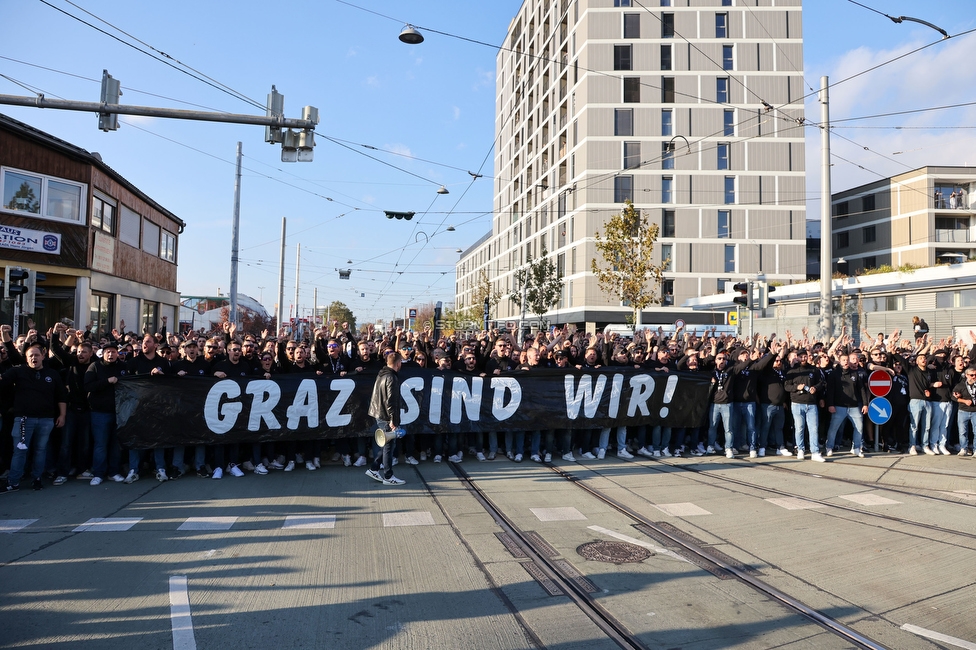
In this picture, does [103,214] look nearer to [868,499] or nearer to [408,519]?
[408,519]

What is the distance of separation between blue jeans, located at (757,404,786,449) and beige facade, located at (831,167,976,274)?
159 feet

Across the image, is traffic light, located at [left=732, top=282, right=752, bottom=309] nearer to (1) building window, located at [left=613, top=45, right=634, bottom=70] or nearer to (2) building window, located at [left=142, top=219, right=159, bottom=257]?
(2) building window, located at [left=142, top=219, right=159, bottom=257]

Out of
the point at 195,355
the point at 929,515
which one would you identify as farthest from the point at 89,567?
the point at 929,515

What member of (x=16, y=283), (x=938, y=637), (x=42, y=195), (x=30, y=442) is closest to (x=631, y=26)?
(x=42, y=195)

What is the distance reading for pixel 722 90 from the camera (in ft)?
163

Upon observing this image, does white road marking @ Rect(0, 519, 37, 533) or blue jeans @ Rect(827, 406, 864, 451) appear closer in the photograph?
white road marking @ Rect(0, 519, 37, 533)

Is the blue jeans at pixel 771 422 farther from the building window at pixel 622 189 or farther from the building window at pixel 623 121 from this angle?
the building window at pixel 623 121

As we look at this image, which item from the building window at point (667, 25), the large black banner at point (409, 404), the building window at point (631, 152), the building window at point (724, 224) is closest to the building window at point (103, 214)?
the large black banner at point (409, 404)

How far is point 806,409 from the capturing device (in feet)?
36.2

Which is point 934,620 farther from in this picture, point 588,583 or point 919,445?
point 919,445

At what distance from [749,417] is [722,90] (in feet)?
149

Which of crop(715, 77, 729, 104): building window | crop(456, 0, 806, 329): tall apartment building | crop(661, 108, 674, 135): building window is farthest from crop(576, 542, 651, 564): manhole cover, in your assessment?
crop(715, 77, 729, 104): building window

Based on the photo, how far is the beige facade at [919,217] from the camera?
173 feet

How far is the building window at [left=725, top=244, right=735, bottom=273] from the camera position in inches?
1997
